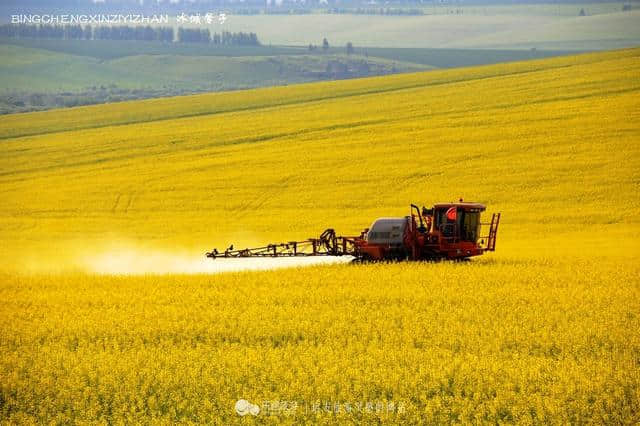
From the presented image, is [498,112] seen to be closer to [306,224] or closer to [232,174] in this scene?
[232,174]

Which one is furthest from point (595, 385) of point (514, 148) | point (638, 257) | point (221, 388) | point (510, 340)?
point (514, 148)

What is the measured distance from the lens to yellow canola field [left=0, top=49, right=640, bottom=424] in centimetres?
1630

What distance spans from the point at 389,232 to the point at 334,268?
90.2 inches

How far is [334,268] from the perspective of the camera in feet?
92.5

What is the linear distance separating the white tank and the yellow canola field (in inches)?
64.5

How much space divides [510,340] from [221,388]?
553 cm

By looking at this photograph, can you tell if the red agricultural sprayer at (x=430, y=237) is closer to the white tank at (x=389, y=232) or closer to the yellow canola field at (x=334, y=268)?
the white tank at (x=389, y=232)

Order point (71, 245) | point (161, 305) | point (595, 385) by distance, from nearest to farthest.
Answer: point (595, 385)
point (161, 305)
point (71, 245)

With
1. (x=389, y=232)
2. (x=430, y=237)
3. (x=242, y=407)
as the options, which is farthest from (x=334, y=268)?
(x=242, y=407)

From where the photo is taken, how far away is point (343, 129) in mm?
62719

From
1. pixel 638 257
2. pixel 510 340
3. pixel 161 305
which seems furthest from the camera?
pixel 638 257

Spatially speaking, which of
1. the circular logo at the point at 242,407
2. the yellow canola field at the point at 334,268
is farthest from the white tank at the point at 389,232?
the circular logo at the point at 242,407

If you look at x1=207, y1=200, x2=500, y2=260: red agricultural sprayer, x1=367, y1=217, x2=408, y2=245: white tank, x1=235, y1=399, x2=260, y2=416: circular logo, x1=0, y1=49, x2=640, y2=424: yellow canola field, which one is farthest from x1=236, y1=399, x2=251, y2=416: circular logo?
x1=367, y1=217, x2=408, y2=245: white tank

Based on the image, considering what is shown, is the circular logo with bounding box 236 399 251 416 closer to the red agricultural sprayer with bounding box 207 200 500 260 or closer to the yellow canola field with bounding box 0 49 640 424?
the yellow canola field with bounding box 0 49 640 424
